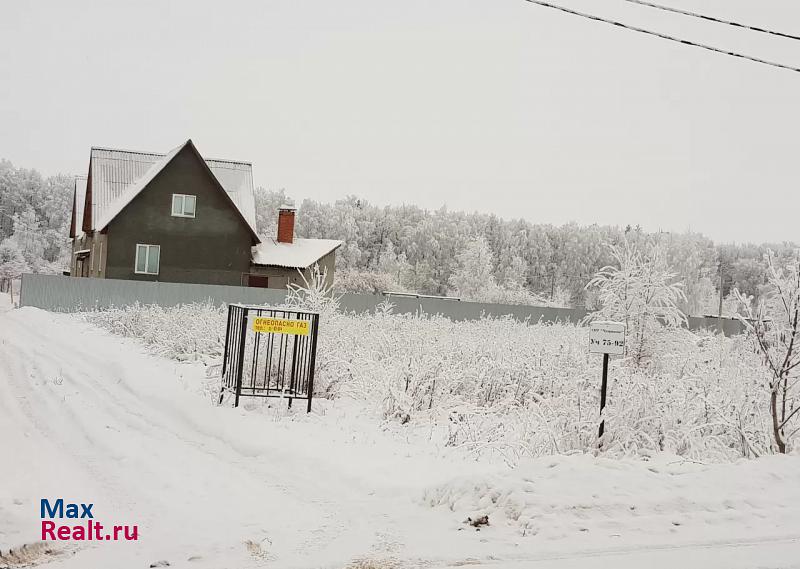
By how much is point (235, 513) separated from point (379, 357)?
684cm

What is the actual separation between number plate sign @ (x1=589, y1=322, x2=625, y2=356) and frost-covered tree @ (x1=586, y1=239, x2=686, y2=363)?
5821mm

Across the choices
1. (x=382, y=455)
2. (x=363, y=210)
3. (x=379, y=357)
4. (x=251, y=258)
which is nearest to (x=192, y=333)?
(x=379, y=357)

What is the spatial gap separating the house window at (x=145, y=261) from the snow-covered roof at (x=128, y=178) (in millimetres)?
1369

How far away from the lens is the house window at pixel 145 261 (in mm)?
22562

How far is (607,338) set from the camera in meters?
7.11

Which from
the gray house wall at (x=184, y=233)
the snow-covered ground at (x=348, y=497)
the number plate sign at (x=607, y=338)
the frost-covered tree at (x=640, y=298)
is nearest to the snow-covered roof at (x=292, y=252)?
the gray house wall at (x=184, y=233)

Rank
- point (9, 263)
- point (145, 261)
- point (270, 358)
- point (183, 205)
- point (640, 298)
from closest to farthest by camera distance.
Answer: point (270, 358), point (640, 298), point (9, 263), point (145, 261), point (183, 205)

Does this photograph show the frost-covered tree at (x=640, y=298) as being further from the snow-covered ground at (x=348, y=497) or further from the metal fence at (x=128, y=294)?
the metal fence at (x=128, y=294)

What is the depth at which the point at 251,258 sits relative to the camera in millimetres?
24672

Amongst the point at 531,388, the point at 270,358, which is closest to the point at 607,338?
the point at 531,388

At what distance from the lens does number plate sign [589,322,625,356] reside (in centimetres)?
707

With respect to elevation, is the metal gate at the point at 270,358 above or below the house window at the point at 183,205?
below

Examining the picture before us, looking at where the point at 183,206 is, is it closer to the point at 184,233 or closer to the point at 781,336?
the point at 184,233

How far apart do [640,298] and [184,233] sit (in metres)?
15.5
